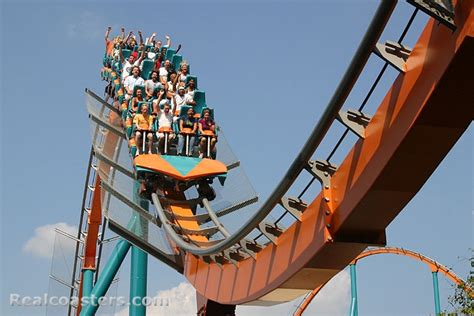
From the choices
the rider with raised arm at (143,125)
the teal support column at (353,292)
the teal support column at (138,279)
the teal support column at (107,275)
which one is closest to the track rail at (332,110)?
the teal support column at (138,279)

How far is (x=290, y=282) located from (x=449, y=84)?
6.34 ft

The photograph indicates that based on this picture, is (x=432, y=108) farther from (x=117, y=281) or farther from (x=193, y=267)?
(x=117, y=281)

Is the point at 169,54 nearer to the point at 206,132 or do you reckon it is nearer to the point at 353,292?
the point at 206,132

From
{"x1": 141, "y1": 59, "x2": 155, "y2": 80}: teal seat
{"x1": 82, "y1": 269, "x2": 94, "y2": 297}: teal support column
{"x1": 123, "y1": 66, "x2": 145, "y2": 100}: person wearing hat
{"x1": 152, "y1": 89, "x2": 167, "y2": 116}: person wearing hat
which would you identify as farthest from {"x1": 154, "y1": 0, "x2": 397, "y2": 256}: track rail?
{"x1": 82, "y1": 269, "x2": 94, "y2": 297}: teal support column

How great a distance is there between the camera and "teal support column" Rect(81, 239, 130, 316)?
9648 millimetres

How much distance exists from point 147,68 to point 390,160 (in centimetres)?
705

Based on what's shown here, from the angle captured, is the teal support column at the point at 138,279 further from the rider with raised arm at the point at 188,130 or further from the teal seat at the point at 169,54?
the teal seat at the point at 169,54

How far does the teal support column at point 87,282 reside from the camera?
11.0 metres

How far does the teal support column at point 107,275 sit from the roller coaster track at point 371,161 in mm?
4846

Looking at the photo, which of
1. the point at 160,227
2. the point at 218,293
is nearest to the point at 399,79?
the point at 218,293

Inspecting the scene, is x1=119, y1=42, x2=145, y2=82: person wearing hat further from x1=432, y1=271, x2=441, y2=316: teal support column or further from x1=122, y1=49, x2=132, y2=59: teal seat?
x1=432, y1=271, x2=441, y2=316: teal support column

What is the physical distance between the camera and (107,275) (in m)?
9.77

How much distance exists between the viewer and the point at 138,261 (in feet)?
28.2

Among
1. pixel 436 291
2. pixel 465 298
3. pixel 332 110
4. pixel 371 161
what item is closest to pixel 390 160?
pixel 371 161
